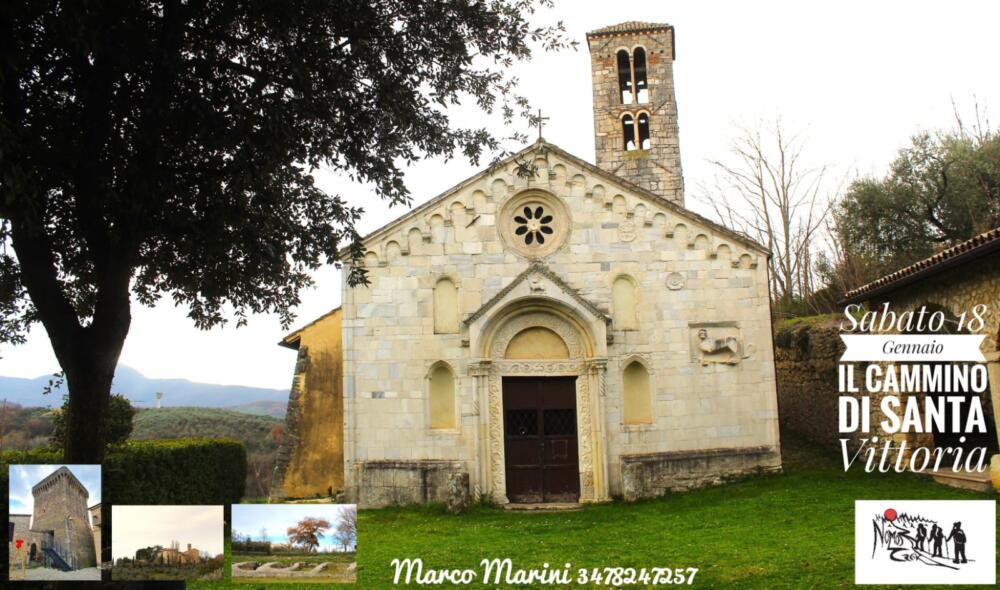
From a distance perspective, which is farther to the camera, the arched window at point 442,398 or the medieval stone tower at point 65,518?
the arched window at point 442,398

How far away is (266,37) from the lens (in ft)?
26.7

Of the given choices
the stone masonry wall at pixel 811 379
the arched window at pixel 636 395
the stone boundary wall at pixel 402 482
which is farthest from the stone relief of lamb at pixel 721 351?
the stone boundary wall at pixel 402 482

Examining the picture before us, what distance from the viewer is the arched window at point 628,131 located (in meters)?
24.5

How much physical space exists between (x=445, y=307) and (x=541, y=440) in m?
3.42

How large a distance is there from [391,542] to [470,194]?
25.2 ft

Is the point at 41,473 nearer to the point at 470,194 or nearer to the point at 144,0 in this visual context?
the point at 144,0

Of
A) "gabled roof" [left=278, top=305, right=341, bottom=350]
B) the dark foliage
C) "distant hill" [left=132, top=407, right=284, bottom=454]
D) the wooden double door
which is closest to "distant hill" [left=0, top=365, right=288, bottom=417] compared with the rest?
"distant hill" [left=132, top=407, right=284, bottom=454]

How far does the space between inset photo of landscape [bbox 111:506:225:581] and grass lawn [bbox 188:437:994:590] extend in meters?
2.36

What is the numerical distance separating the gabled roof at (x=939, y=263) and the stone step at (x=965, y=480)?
11.6ft

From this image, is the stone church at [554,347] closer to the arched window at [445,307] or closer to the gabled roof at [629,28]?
the arched window at [445,307]

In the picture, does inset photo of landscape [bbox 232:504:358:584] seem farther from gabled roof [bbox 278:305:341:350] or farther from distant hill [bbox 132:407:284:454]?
distant hill [bbox 132:407:284:454]

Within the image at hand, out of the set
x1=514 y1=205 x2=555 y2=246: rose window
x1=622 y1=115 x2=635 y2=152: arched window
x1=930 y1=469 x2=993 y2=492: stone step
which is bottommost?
x1=930 y1=469 x2=993 y2=492: stone step

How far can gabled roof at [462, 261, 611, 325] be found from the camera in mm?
16031

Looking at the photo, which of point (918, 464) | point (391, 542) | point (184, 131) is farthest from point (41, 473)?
point (918, 464)
